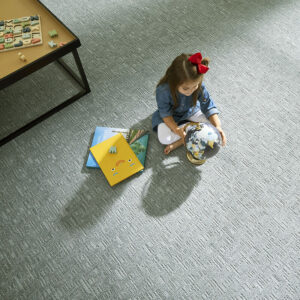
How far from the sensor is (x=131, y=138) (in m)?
1.64

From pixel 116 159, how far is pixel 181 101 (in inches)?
17.3

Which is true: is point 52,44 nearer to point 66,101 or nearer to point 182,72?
point 66,101

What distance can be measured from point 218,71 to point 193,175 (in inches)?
28.3

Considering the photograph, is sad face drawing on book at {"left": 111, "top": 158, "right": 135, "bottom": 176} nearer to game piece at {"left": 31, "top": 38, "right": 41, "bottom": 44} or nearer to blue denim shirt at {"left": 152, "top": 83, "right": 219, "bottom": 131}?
blue denim shirt at {"left": 152, "top": 83, "right": 219, "bottom": 131}

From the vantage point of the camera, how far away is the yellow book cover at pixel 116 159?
1.52m

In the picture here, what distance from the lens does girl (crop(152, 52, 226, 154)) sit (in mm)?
1228

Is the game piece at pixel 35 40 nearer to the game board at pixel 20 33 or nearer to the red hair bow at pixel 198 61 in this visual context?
the game board at pixel 20 33

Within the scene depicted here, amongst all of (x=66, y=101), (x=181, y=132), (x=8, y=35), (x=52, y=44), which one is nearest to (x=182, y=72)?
(x=181, y=132)

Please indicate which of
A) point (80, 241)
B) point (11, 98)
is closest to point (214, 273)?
point (80, 241)

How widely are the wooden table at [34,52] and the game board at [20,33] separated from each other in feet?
0.06

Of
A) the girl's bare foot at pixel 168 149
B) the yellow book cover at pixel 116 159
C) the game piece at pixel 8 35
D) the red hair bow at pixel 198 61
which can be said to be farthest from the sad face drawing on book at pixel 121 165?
the game piece at pixel 8 35

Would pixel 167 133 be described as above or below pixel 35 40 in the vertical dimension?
below

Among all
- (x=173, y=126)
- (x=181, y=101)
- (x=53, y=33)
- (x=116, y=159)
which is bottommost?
(x=116, y=159)

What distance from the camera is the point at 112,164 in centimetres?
155
